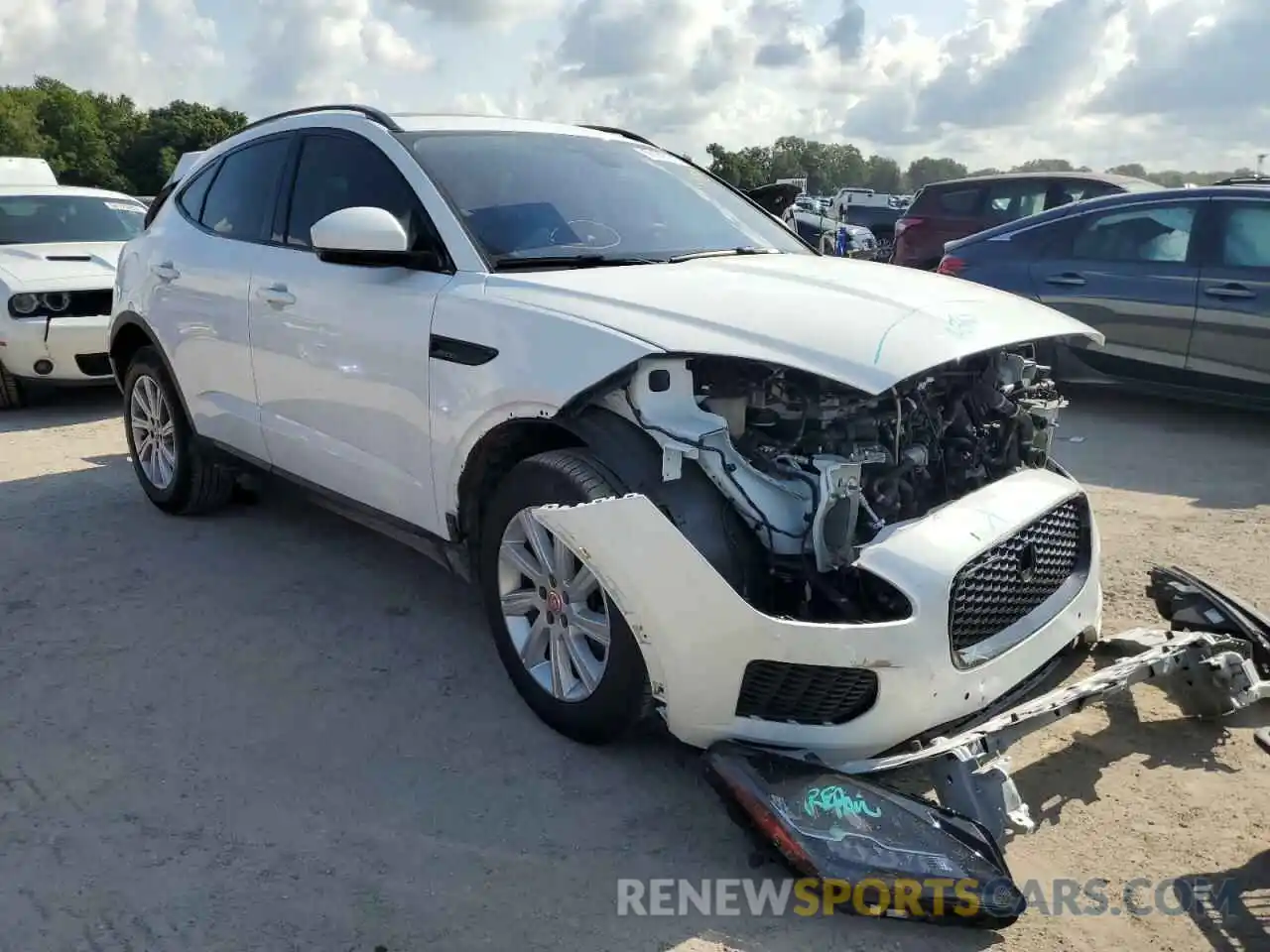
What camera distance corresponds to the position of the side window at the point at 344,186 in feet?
12.1

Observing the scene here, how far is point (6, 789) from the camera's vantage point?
3008 mm

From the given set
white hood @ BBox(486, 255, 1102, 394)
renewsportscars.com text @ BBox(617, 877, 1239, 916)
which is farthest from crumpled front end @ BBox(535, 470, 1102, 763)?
white hood @ BBox(486, 255, 1102, 394)

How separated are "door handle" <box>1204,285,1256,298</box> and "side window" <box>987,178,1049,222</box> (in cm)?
547

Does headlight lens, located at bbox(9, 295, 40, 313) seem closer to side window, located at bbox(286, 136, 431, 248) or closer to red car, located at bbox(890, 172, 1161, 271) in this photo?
Answer: side window, located at bbox(286, 136, 431, 248)

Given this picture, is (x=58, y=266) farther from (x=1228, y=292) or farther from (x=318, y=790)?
(x=1228, y=292)

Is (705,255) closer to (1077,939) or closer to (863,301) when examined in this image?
(863,301)

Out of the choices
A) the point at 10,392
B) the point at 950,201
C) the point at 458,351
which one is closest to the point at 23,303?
the point at 10,392

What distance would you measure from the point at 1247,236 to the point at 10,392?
349 inches

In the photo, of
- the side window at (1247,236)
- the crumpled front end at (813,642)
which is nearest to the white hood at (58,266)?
the crumpled front end at (813,642)

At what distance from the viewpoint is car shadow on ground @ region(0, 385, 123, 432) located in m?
7.94

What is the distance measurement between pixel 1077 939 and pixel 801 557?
107 centimetres

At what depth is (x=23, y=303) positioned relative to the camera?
26.0ft

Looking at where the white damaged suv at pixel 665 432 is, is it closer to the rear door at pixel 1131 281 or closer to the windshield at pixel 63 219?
the rear door at pixel 1131 281

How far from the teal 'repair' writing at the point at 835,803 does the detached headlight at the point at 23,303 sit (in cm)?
756
